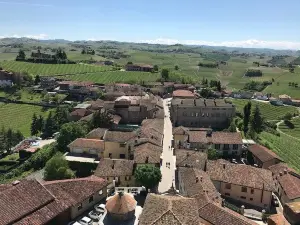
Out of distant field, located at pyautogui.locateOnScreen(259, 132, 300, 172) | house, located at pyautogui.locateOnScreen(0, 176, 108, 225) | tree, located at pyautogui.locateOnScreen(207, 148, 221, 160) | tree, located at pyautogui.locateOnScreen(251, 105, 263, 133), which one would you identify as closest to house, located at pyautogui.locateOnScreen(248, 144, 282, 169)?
tree, located at pyautogui.locateOnScreen(207, 148, 221, 160)

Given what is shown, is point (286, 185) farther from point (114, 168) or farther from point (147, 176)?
point (114, 168)

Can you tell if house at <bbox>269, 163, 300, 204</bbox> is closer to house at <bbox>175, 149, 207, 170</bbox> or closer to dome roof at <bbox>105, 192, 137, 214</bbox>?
house at <bbox>175, 149, 207, 170</bbox>

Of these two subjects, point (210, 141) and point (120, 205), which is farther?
point (210, 141)

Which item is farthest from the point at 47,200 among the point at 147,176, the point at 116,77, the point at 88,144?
the point at 116,77

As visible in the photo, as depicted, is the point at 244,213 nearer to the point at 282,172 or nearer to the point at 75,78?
the point at 282,172

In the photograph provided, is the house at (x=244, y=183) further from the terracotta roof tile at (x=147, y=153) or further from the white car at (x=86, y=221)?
the white car at (x=86, y=221)
